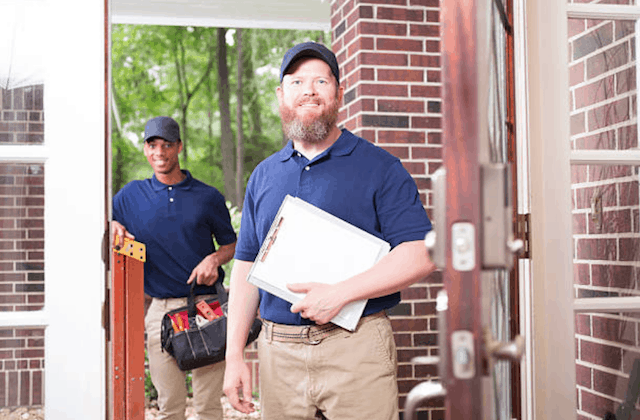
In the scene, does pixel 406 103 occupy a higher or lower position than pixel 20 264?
higher

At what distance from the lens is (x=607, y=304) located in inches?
83.9

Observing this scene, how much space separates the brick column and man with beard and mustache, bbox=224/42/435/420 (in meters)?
1.49

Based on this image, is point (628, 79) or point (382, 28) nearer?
point (628, 79)

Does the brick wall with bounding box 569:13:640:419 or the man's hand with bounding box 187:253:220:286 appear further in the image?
the man's hand with bounding box 187:253:220:286

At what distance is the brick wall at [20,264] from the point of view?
82.1 inches

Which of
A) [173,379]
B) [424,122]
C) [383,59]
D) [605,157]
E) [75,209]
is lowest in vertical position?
[173,379]

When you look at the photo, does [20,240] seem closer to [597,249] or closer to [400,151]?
[597,249]

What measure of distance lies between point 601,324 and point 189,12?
14.4ft

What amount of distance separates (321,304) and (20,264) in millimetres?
917

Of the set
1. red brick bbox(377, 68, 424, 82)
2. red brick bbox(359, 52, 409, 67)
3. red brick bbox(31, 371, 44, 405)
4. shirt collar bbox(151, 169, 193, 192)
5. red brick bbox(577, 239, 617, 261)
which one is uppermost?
red brick bbox(359, 52, 409, 67)

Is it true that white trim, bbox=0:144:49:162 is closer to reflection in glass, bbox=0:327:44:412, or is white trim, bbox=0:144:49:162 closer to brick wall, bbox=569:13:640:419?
reflection in glass, bbox=0:327:44:412

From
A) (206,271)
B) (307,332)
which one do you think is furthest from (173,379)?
(307,332)

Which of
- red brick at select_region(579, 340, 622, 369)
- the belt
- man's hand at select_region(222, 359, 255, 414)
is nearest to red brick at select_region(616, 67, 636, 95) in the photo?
red brick at select_region(579, 340, 622, 369)

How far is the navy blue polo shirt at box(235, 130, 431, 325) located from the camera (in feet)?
6.60
